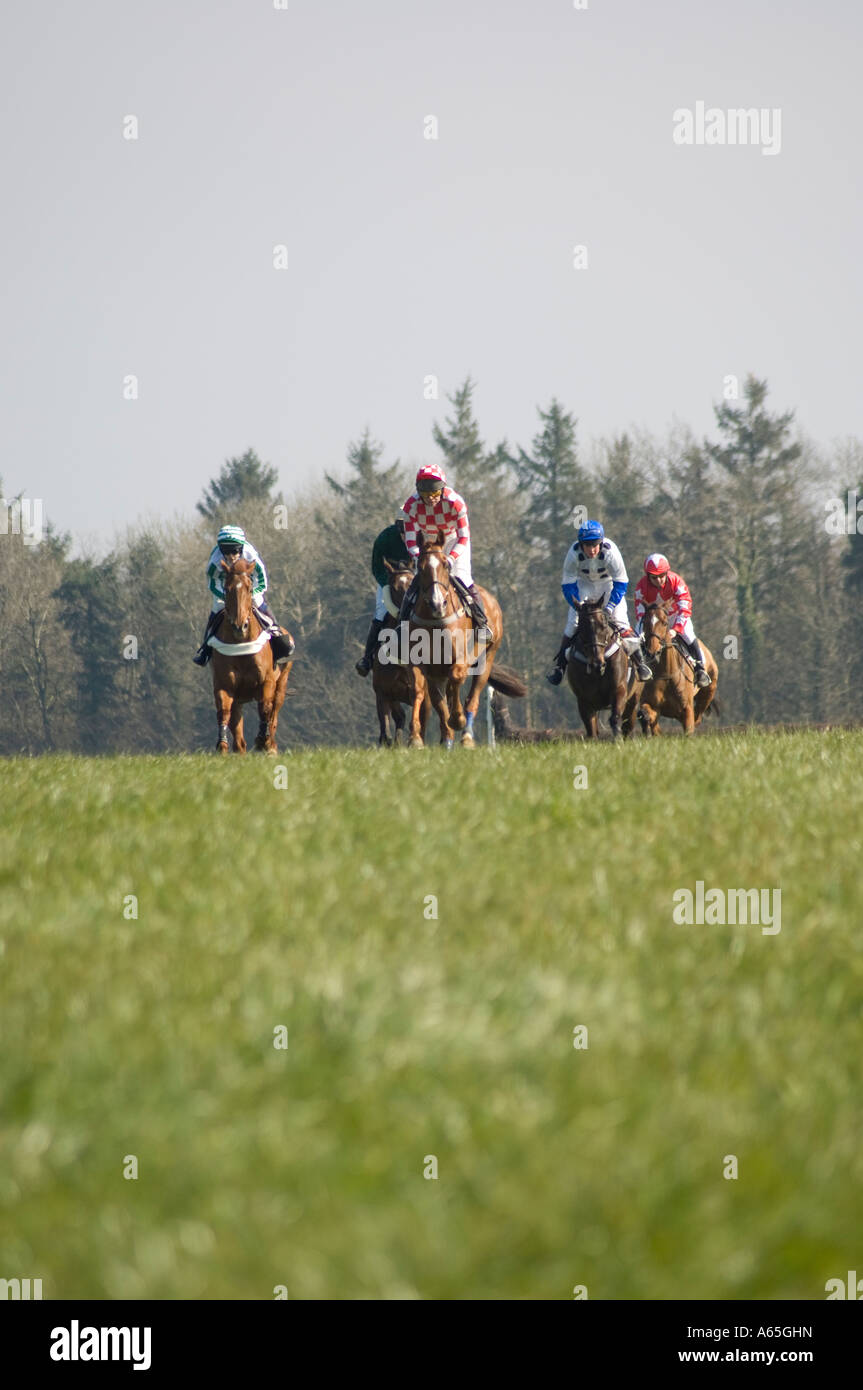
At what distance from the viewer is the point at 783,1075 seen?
3.92 metres

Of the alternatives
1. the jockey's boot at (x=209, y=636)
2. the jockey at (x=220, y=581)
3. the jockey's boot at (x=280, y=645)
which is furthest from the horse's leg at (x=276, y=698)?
the jockey's boot at (x=209, y=636)

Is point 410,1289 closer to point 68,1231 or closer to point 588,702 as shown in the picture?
point 68,1231

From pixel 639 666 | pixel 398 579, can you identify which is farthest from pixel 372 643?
pixel 639 666

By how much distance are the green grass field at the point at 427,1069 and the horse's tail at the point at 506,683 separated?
15174mm

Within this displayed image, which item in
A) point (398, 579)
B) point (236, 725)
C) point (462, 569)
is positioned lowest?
point (236, 725)

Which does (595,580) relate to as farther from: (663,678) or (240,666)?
(240,666)

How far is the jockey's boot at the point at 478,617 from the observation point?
58.3 feet

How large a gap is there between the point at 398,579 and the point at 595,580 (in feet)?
7.77

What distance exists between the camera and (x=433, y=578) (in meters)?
17.0

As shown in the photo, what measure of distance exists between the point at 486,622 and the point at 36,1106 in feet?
46.9

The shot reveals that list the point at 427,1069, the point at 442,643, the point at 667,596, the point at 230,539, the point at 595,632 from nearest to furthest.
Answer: the point at 427,1069, the point at 442,643, the point at 230,539, the point at 595,632, the point at 667,596

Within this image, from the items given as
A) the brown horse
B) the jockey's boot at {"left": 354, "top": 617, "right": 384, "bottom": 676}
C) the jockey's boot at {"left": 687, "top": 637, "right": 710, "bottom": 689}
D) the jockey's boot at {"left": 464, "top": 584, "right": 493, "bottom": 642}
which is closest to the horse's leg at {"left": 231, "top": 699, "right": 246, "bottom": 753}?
the brown horse

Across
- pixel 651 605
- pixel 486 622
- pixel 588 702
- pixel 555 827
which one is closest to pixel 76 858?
pixel 555 827

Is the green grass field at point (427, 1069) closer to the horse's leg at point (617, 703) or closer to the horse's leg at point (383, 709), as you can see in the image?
the horse's leg at point (617, 703)
